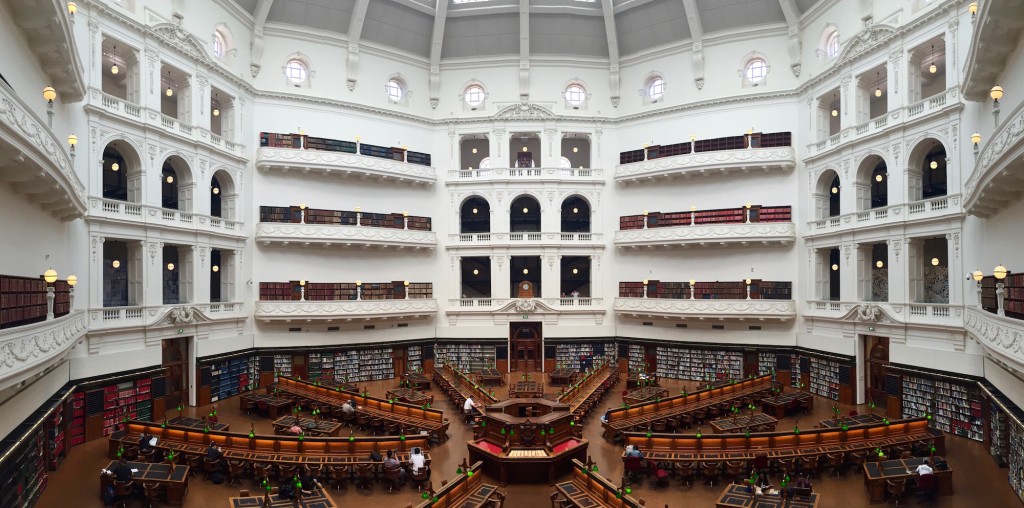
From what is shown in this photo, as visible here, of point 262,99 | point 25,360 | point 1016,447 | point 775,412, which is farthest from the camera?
point 262,99

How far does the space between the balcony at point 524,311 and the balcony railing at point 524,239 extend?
289 cm

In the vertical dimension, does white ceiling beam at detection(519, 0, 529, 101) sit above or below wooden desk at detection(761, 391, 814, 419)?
above

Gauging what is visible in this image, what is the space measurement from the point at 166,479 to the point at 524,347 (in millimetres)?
17948

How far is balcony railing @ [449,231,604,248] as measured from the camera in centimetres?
2886

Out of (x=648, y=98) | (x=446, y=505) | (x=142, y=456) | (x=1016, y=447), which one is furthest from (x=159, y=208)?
(x=1016, y=447)

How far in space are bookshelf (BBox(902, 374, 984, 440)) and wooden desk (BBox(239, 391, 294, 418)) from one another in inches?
887

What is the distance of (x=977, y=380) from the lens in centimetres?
1700

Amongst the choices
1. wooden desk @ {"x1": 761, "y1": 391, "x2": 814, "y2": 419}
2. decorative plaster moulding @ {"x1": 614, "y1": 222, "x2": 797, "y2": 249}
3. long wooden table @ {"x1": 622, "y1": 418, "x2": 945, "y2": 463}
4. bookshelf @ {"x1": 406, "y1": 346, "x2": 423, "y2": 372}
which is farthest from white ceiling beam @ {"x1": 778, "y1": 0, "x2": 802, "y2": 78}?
bookshelf @ {"x1": 406, "y1": 346, "x2": 423, "y2": 372}

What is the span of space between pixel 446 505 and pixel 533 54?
79.6 ft

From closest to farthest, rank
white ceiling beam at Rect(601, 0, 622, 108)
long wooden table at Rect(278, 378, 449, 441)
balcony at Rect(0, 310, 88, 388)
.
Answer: balcony at Rect(0, 310, 88, 388), long wooden table at Rect(278, 378, 449, 441), white ceiling beam at Rect(601, 0, 622, 108)

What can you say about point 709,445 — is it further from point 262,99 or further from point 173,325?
point 262,99

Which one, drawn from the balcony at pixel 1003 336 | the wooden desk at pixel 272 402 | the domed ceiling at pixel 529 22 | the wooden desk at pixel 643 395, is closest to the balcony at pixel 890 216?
the balcony at pixel 1003 336

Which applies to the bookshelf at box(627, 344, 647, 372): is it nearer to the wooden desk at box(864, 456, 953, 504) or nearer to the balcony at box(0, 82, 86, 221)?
the wooden desk at box(864, 456, 953, 504)

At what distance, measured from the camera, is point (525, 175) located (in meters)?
29.0
